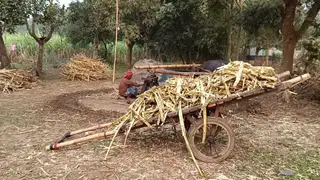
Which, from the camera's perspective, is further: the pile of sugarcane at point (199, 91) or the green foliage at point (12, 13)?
the green foliage at point (12, 13)

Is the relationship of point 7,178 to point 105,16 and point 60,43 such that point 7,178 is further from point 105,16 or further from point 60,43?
point 60,43

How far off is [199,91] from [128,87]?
11.4 ft

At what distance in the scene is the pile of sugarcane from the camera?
3678 mm

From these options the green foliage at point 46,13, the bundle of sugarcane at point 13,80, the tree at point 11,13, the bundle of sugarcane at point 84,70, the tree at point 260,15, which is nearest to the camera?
the bundle of sugarcane at point 13,80

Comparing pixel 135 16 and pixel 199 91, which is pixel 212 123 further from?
pixel 135 16

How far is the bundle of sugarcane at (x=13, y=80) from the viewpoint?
8.61 metres

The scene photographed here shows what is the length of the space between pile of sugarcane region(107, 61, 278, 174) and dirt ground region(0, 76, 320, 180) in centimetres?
49

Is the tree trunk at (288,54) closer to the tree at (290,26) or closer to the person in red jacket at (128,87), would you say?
the tree at (290,26)

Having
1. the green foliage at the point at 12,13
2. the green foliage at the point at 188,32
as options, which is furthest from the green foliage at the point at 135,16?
the green foliage at the point at 12,13

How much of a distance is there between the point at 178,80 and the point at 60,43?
51.4 ft

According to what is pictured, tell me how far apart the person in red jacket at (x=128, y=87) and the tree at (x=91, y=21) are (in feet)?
23.9

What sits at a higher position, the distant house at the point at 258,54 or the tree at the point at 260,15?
the tree at the point at 260,15

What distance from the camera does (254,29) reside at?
13008mm

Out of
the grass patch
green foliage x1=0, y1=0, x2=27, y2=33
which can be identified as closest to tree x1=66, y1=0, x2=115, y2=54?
green foliage x1=0, y1=0, x2=27, y2=33
